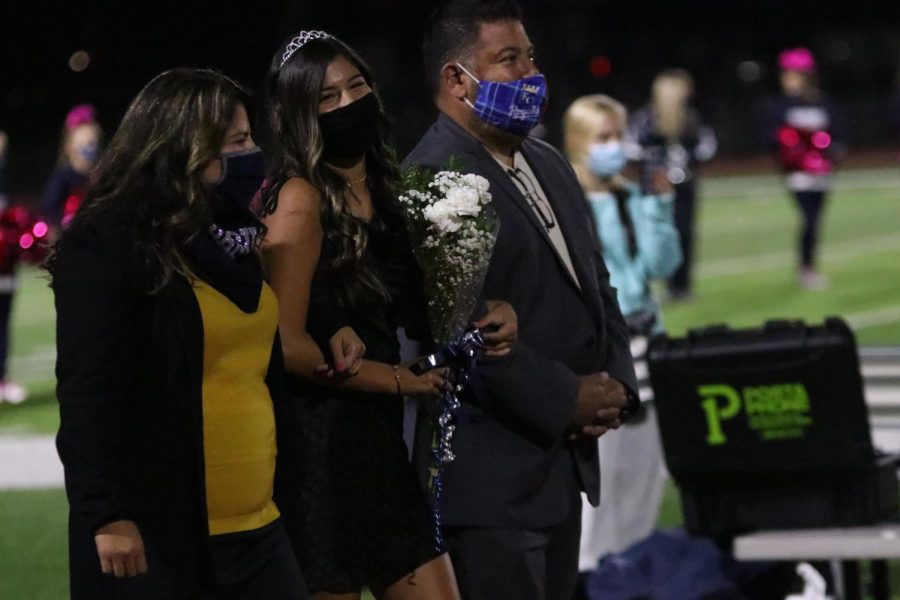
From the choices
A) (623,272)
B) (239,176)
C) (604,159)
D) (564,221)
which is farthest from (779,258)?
(239,176)

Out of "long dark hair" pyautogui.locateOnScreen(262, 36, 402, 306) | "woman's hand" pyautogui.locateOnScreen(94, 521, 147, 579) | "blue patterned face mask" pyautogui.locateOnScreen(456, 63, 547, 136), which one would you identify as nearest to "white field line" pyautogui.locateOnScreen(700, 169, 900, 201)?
"blue patterned face mask" pyautogui.locateOnScreen(456, 63, 547, 136)

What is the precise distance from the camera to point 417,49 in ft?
125

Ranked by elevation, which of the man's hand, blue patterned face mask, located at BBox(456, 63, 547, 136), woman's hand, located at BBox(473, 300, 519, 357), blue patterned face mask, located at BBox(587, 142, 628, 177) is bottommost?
blue patterned face mask, located at BBox(587, 142, 628, 177)

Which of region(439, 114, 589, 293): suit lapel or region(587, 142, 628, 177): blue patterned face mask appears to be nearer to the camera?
region(439, 114, 589, 293): suit lapel

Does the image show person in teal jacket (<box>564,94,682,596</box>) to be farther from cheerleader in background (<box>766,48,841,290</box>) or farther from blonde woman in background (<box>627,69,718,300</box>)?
cheerleader in background (<box>766,48,841,290</box>)

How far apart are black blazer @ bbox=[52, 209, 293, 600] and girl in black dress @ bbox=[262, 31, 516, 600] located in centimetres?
41

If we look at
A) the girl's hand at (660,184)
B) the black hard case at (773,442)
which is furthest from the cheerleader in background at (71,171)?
the black hard case at (773,442)

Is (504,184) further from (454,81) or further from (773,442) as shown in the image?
(773,442)

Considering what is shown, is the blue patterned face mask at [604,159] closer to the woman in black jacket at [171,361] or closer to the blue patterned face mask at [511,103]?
the blue patterned face mask at [511,103]

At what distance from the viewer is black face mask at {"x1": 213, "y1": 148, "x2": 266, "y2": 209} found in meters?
3.68

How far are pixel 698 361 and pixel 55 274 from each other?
2658 millimetres

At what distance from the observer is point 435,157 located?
438 centimetres

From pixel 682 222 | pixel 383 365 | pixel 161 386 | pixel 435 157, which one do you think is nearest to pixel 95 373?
pixel 161 386

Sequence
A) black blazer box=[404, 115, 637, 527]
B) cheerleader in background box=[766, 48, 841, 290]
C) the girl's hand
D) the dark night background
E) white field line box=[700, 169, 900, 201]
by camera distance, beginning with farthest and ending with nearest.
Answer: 1. white field line box=[700, 169, 900, 201]
2. the dark night background
3. cheerleader in background box=[766, 48, 841, 290]
4. the girl's hand
5. black blazer box=[404, 115, 637, 527]
